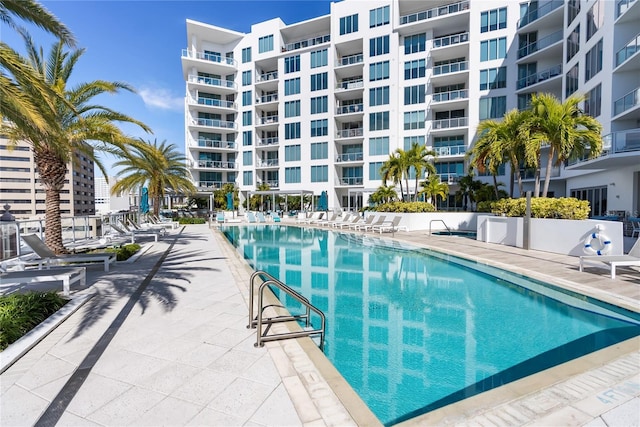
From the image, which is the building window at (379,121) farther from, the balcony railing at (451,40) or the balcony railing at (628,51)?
the balcony railing at (628,51)

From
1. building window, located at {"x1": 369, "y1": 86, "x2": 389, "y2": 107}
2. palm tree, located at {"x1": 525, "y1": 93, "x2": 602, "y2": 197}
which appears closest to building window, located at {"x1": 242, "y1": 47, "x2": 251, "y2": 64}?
building window, located at {"x1": 369, "y1": 86, "x2": 389, "y2": 107}

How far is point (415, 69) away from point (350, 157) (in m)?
10.6

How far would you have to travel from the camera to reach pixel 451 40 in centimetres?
2950

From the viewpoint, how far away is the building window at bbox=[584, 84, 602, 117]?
18.0 m

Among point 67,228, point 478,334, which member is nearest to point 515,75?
point 478,334

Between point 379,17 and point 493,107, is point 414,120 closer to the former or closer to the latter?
point 493,107

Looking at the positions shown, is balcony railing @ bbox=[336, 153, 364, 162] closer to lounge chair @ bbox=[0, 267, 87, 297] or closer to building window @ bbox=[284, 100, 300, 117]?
building window @ bbox=[284, 100, 300, 117]

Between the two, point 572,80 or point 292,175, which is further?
point 292,175

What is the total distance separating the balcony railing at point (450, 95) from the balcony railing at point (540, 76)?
14.0 feet

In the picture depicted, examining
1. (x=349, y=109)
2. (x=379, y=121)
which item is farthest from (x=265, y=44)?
(x=379, y=121)

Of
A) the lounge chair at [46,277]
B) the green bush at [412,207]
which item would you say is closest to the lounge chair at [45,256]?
the lounge chair at [46,277]

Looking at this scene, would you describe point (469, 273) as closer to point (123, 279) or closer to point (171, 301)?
point (171, 301)

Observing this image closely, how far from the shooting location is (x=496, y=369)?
13.5 feet

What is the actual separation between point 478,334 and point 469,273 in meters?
4.20
